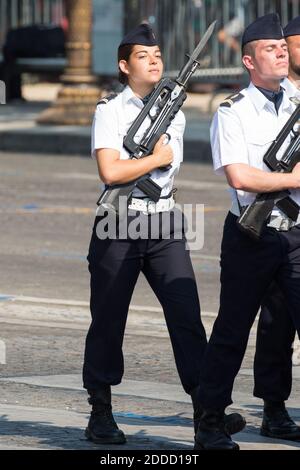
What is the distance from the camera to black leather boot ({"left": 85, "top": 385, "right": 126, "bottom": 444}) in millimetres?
6641

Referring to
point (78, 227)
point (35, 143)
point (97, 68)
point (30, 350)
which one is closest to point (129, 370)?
point (30, 350)

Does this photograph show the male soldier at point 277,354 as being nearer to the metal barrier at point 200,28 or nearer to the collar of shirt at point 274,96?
the collar of shirt at point 274,96

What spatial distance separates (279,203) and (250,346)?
3.02 m

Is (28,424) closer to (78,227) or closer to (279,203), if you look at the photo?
(279,203)

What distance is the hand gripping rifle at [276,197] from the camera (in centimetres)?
628

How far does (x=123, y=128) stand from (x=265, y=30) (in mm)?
770

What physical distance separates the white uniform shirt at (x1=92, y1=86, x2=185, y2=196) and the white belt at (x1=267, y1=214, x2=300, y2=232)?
1.89 feet

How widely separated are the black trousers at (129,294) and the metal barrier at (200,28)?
18037mm

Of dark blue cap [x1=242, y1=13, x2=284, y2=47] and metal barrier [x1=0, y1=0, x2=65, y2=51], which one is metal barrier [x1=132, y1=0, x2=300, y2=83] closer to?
metal barrier [x1=0, y1=0, x2=65, y2=51]

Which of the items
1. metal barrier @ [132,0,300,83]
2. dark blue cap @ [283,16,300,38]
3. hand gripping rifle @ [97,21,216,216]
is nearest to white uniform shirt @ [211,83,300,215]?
hand gripping rifle @ [97,21,216,216]

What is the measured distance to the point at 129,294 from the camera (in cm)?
678

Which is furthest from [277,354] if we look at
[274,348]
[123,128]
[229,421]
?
[123,128]

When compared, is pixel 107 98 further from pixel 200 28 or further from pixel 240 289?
pixel 200 28

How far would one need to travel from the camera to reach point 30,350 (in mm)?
8945
